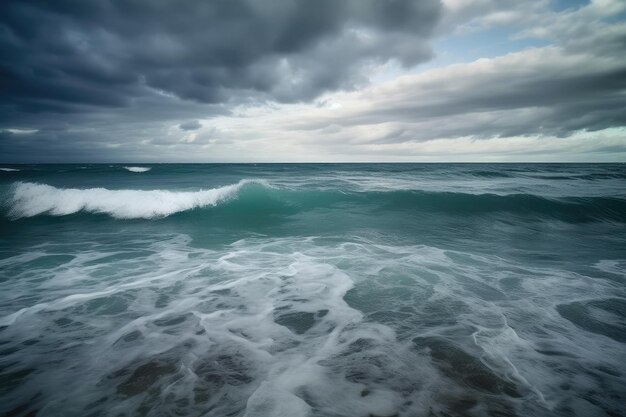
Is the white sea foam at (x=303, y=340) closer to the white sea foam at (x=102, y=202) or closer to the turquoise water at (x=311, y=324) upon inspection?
the turquoise water at (x=311, y=324)

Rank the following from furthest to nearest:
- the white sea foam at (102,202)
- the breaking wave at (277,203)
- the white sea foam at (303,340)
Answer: the breaking wave at (277,203), the white sea foam at (102,202), the white sea foam at (303,340)

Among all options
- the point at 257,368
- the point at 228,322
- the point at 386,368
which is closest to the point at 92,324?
the point at 228,322

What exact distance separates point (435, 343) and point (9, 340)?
5.99 meters

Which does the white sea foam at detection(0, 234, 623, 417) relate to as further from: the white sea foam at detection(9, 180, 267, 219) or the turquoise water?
the white sea foam at detection(9, 180, 267, 219)

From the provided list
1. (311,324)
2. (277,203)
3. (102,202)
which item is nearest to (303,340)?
(311,324)

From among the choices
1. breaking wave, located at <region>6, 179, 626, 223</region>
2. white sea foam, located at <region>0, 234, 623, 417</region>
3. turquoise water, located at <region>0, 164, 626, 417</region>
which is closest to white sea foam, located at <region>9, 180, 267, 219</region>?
breaking wave, located at <region>6, 179, 626, 223</region>

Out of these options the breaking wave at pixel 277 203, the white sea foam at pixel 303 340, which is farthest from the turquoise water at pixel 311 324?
the breaking wave at pixel 277 203

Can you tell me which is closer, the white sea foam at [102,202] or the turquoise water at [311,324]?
the turquoise water at [311,324]

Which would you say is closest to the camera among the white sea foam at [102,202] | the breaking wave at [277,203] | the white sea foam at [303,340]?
the white sea foam at [303,340]

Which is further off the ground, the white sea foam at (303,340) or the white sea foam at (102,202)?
the white sea foam at (102,202)

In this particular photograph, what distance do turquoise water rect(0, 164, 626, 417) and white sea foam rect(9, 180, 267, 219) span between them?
2.93 m

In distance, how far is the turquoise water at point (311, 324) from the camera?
2928mm

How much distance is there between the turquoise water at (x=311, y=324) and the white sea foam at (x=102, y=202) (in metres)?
2.93

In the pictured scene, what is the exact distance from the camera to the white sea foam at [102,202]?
1392 cm
